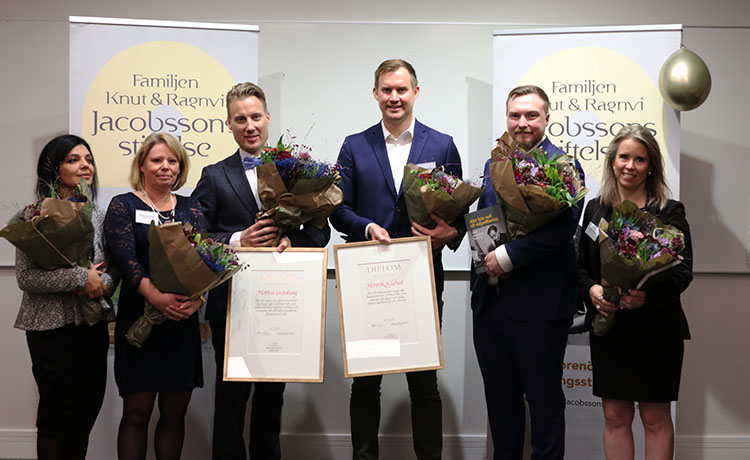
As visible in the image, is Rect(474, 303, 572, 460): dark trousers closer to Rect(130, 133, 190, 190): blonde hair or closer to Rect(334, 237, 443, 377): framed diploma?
Rect(334, 237, 443, 377): framed diploma

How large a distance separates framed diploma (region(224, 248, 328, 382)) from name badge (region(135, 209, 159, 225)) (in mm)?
402

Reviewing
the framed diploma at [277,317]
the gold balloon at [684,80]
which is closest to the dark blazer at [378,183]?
the framed diploma at [277,317]

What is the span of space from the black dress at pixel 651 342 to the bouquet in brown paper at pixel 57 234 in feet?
7.09

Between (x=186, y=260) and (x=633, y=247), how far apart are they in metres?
1.77

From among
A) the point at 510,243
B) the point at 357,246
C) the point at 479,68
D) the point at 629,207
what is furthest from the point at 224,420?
the point at 479,68

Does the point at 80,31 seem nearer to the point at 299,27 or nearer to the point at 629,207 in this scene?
the point at 299,27

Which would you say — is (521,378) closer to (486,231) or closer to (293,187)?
(486,231)

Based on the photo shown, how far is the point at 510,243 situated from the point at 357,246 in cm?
64

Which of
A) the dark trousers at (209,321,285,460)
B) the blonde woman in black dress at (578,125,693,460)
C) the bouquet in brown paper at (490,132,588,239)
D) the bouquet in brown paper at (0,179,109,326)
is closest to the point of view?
the bouquet in brown paper at (490,132,588,239)

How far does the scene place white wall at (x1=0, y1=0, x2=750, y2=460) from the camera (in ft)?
12.8

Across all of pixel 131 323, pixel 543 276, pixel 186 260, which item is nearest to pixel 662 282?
pixel 543 276

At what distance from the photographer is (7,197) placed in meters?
3.90

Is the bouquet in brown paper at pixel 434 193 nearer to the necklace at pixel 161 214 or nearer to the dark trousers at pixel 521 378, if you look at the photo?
the dark trousers at pixel 521 378

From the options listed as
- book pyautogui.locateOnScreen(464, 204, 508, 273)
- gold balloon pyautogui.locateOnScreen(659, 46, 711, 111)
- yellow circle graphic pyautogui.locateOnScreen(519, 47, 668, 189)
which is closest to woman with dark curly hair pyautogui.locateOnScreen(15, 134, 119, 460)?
book pyautogui.locateOnScreen(464, 204, 508, 273)
